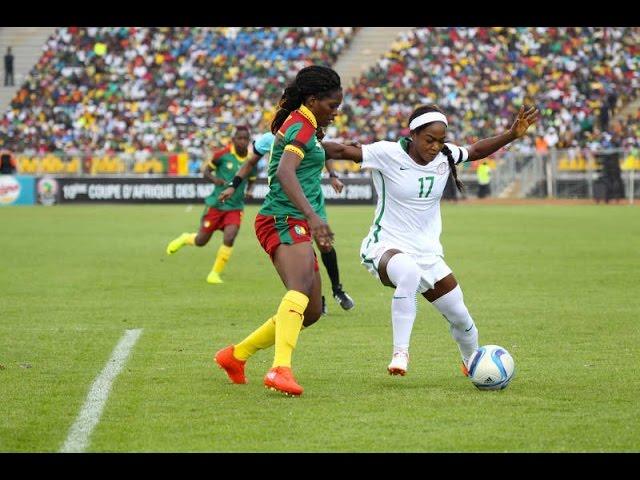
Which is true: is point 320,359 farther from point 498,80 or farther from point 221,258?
point 498,80

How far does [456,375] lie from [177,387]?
6.57ft

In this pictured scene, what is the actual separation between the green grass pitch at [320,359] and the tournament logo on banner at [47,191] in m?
21.0

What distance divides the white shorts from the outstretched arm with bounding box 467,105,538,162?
2.78ft

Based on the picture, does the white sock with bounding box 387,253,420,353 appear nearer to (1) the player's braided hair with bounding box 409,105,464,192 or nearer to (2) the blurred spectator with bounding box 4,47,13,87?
(1) the player's braided hair with bounding box 409,105,464,192

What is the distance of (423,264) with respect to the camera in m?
8.54

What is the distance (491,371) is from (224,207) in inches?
382

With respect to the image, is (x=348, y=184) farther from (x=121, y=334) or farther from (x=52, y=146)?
(x=121, y=334)

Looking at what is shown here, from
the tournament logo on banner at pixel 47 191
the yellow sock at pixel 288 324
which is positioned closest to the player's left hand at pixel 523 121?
the yellow sock at pixel 288 324

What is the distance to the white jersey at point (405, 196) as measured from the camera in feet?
28.3

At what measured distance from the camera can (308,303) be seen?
8258 millimetres

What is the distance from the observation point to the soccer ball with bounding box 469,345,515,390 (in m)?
8.05

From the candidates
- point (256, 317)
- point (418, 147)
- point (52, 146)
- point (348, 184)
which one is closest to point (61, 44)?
point (52, 146)

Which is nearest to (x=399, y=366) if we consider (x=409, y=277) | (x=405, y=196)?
(x=409, y=277)

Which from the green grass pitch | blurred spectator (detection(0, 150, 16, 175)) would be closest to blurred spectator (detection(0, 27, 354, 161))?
blurred spectator (detection(0, 150, 16, 175))
